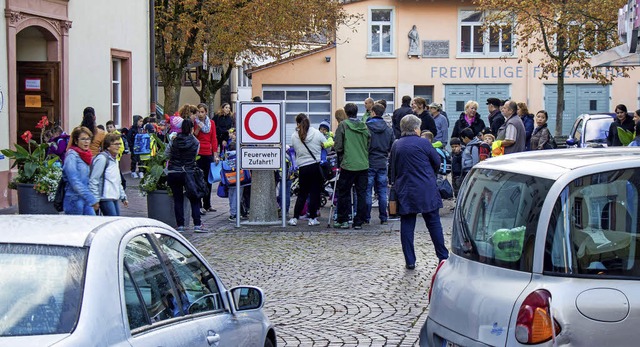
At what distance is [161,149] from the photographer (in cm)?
1552

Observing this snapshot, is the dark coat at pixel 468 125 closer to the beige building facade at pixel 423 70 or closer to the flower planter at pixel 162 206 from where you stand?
the flower planter at pixel 162 206

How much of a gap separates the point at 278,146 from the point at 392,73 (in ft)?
80.9

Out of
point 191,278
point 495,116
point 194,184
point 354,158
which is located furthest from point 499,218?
point 495,116

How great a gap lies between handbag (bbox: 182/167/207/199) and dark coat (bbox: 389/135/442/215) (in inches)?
170

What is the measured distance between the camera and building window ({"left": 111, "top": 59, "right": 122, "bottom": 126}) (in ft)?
83.7

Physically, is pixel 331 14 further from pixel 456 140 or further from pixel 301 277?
pixel 301 277

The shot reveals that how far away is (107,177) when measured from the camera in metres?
12.4

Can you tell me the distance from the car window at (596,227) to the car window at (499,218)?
0.12 meters

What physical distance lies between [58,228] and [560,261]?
2.37m

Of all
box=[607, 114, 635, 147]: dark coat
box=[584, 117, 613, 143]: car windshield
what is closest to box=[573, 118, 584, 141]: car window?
box=[584, 117, 613, 143]: car windshield

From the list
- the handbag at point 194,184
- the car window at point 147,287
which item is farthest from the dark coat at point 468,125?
the car window at point 147,287

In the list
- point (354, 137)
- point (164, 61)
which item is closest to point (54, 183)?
point (354, 137)

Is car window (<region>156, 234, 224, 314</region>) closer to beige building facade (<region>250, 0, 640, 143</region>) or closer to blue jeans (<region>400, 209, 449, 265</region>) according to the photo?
blue jeans (<region>400, 209, 449, 265</region>)

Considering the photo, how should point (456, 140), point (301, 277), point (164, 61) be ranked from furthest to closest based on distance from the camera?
point (164, 61)
point (456, 140)
point (301, 277)
